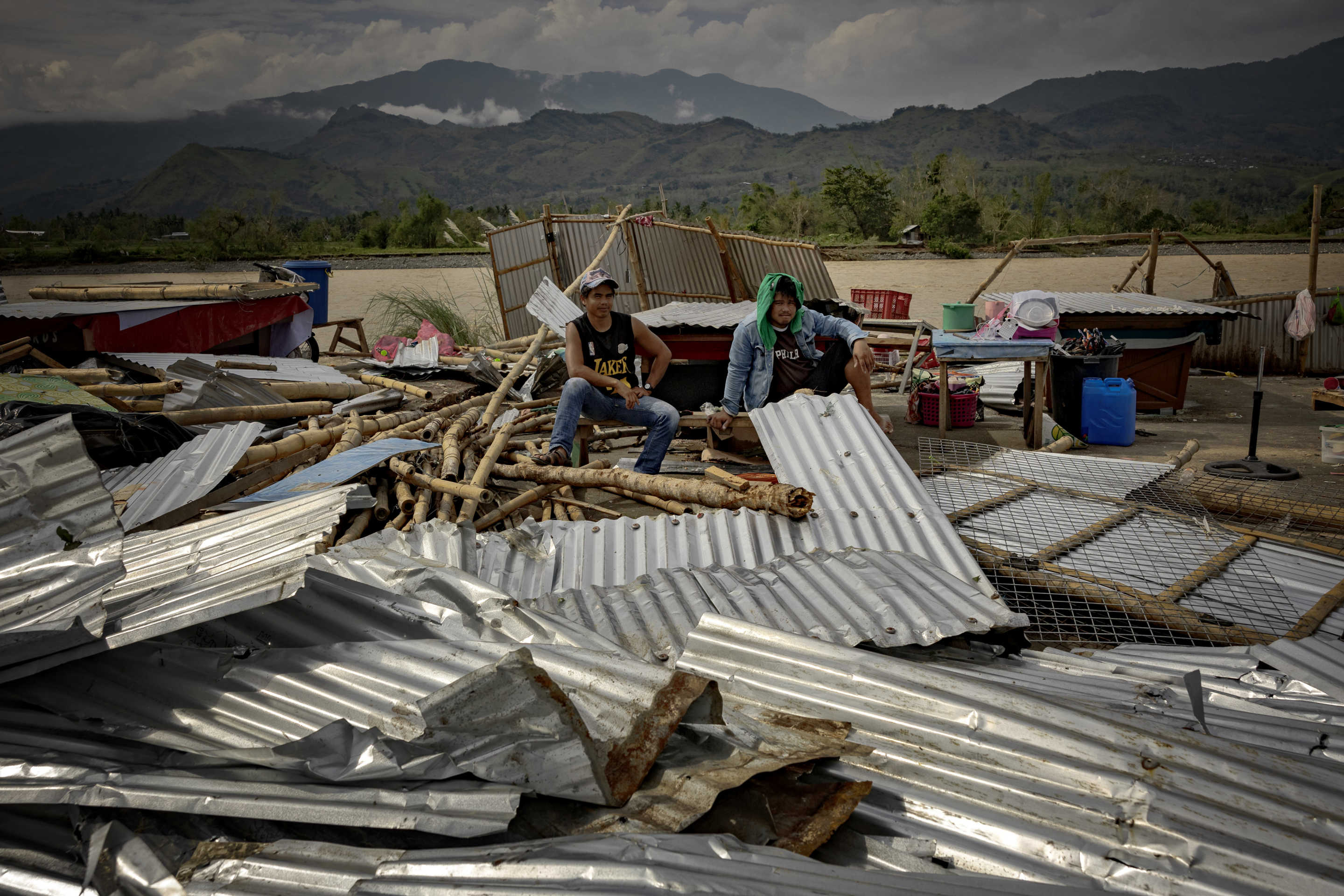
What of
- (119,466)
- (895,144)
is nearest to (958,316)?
(119,466)

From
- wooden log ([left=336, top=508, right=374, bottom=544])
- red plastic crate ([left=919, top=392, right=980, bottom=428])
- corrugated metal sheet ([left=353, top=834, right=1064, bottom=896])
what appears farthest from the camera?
red plastic crate ([left=919, top=392, right=980, bottom=428])

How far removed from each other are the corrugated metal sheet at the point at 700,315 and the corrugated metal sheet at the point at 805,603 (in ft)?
13.1

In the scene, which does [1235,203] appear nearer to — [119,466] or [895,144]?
[895,144]

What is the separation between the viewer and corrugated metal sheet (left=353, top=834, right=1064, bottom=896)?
1.29 m

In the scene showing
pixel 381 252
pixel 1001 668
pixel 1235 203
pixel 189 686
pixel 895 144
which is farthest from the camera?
pixel 895 144

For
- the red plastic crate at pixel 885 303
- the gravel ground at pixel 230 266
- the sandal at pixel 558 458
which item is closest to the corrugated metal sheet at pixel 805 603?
the sandal at pixel 558 458

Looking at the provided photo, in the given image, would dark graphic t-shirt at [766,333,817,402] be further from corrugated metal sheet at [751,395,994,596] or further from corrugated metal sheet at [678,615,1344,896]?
corrugated metal sheet at [678,615,1344,896]

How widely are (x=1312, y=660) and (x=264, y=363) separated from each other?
8.83 metres

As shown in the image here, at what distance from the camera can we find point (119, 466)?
4.70 m

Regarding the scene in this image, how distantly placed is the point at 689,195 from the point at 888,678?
14526 centimetres

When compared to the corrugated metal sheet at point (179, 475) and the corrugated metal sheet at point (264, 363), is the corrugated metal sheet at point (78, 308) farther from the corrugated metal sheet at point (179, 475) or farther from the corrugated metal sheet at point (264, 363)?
the corrugated metal sheet at point (179, 475)

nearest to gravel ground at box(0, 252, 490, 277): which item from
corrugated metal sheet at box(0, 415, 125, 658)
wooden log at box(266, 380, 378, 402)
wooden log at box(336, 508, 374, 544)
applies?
wooden log at box(266, 380, 378, 402)

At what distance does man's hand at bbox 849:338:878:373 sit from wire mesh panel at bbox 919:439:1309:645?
1.53 metres

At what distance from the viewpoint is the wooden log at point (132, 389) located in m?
6.16
